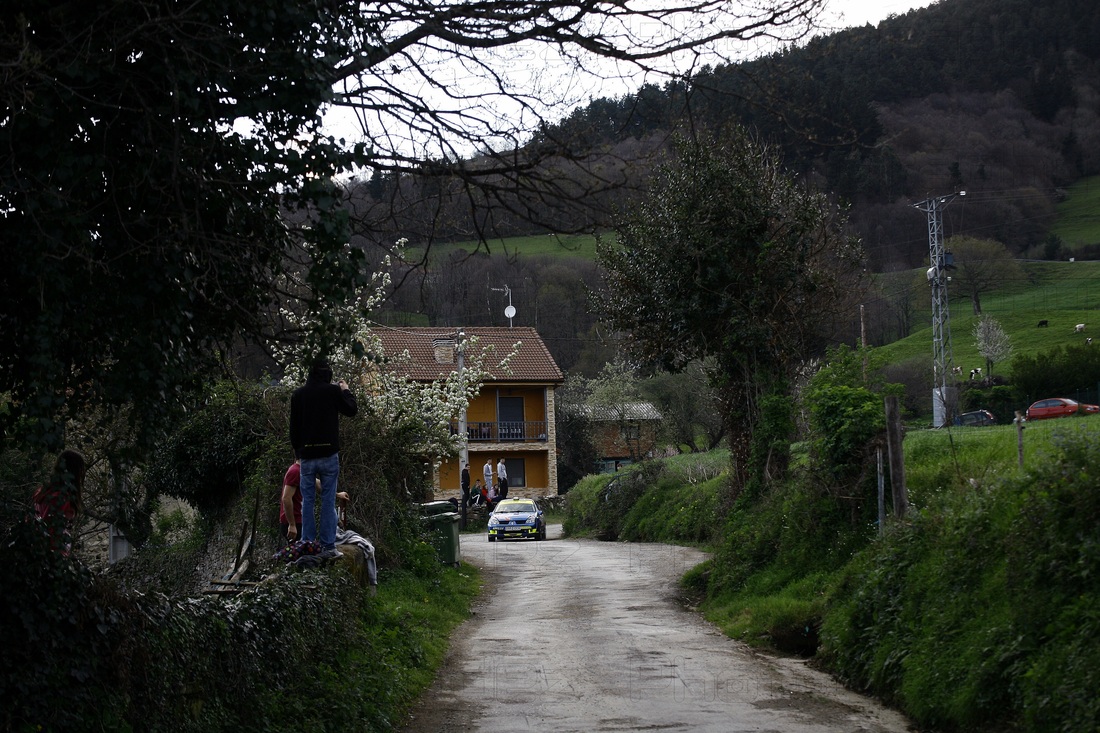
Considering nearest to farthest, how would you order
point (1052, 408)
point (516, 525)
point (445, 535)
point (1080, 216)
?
point (445, 535), point (516, 525), point (1052, 408), point (1080, 216)

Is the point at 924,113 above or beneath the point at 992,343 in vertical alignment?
above

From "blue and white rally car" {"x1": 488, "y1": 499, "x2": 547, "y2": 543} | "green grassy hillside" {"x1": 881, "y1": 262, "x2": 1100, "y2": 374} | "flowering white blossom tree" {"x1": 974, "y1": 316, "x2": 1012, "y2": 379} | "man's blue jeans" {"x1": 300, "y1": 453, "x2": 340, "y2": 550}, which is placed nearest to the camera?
"man's blue jeans" {"x1": 300, "y1": 453, "x2": 340, "y2": 550}

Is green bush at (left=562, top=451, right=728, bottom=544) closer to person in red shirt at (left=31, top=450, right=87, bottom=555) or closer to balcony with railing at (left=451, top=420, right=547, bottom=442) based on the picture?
person in red shirt at (left=31, top=450, right=87, bottom=555)

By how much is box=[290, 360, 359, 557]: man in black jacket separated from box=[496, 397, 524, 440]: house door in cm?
4762

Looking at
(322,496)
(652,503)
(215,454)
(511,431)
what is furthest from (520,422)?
(322,496)

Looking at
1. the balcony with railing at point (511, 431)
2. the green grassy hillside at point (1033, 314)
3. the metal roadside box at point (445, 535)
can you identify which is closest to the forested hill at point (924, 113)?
the green grassy hillside at point (1033, 314)

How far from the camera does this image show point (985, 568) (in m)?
8.27

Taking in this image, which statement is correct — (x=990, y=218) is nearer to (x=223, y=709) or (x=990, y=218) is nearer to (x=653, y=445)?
(x=653, y=445)

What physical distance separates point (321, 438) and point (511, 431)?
48.1 meters

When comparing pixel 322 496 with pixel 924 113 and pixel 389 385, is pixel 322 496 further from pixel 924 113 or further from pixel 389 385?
pixel 924 113

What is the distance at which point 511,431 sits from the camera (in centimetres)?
5844

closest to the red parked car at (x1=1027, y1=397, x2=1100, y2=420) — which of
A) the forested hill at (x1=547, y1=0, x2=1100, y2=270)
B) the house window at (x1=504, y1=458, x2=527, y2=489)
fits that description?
the forested hill at (x1=547, y1=0, x2=1100, y2=270)

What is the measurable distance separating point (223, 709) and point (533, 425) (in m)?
52.4

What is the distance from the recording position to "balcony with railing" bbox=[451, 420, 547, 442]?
58.3 metres
